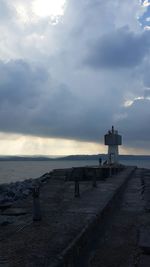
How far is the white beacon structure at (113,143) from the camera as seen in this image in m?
35.1

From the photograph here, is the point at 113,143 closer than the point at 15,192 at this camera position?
No

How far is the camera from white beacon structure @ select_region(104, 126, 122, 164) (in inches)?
1382

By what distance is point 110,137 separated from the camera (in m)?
35.0

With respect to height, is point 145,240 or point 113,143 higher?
point 113,143

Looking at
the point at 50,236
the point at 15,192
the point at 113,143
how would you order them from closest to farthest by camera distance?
1. the point at 50,236
2. the point at 15,192
3. the point at 113,143

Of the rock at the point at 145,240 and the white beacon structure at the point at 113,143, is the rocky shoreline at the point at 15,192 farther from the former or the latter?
the white beacon structure at the point at 113,143

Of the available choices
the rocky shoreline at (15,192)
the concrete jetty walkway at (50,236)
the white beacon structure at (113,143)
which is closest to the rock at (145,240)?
the concrete jetty walkway at (50,236)

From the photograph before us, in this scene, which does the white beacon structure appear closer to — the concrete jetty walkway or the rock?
the concrete jetty walkway

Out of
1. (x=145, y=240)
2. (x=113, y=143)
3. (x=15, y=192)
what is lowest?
(x=145, y=240)

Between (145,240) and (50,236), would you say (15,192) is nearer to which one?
(145,240)

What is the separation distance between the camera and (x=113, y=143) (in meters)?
35.2

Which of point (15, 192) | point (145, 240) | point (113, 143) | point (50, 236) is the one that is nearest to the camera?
point (50, 236)

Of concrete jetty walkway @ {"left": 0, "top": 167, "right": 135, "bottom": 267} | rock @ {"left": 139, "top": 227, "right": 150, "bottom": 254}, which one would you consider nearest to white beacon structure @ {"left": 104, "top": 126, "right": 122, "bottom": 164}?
concrete jetty walkway @ {"left": 0, "top": 167, "right": 135, "bottom": 267}

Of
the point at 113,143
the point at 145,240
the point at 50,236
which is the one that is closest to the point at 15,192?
the point at 145,240
